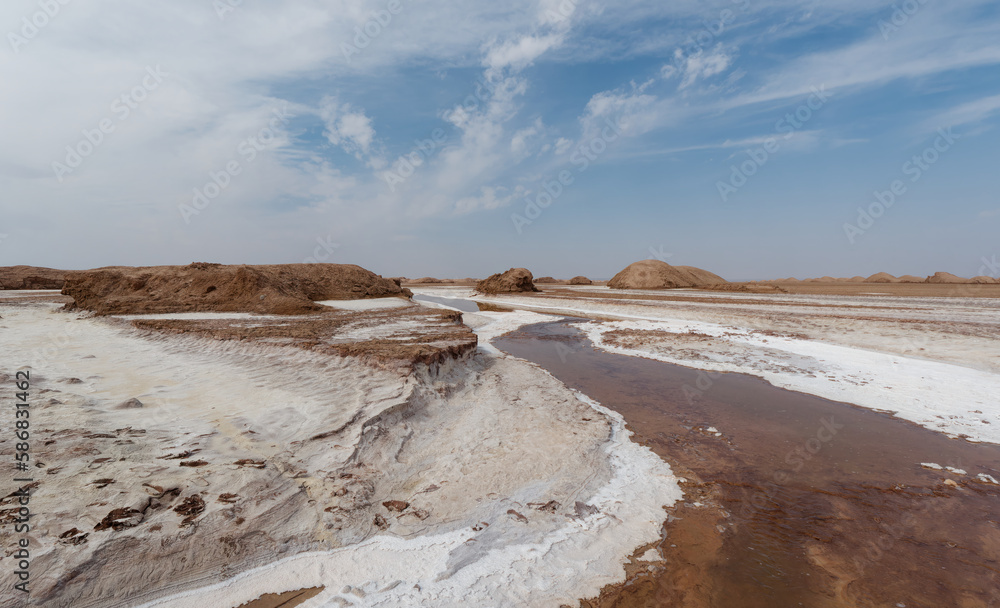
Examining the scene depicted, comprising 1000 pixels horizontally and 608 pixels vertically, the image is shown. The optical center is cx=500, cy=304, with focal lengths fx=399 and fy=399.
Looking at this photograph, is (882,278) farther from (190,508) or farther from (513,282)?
(190,508)

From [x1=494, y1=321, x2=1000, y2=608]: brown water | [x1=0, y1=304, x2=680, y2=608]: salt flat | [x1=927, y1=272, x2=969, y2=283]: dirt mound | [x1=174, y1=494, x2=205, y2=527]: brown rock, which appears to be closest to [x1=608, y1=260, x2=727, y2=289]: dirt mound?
[x1=927, y1=272, x2=969, y2=283]: dirt mound

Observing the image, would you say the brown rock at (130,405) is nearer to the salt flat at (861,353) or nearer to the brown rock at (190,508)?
the brown rock at (190,508)

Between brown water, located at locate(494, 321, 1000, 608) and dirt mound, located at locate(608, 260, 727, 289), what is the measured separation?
43243 millimetres

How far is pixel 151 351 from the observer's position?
8375 millimetres

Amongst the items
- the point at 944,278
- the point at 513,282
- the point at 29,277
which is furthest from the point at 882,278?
the point at 29,277

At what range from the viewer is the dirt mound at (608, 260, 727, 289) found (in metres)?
47.8

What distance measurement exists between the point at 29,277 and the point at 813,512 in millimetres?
52640

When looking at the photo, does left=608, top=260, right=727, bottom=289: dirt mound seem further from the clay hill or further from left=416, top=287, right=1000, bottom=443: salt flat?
the clay hill

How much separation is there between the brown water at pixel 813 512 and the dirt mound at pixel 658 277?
43.2m

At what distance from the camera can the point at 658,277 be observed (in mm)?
48125

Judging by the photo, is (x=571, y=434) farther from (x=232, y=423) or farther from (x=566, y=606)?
(x=232, y=423)

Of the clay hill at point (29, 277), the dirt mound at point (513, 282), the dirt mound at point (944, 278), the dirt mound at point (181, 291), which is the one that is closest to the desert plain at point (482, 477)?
the dirt mound at point (181, 291)

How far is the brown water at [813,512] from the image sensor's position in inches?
111

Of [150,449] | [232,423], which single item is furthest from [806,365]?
[150,449]
